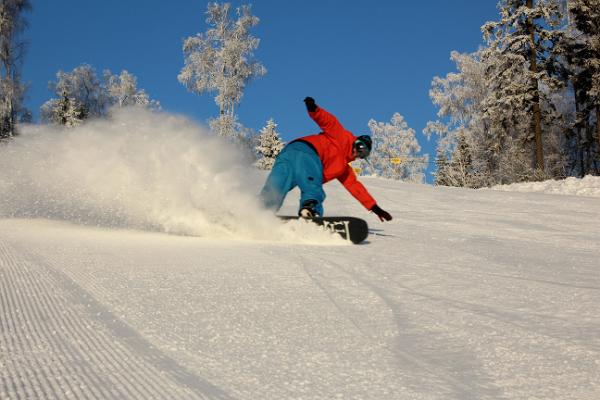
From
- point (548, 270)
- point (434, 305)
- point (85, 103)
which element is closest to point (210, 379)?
point (434, 305)

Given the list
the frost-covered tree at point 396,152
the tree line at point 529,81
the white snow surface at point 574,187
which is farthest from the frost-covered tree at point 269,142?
the white snow surface at point 574,187

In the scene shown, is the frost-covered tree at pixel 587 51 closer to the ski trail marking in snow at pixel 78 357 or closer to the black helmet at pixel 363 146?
the black helmet at pixel 363 146

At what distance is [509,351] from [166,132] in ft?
16.8

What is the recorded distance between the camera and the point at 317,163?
18.4 ft

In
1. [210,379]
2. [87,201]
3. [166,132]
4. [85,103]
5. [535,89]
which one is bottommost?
[210,379]

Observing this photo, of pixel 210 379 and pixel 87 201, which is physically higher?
pixel 87 201

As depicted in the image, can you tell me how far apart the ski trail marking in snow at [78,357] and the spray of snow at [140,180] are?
9.48 ft

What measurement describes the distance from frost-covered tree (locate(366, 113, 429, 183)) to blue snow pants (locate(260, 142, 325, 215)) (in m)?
47.0

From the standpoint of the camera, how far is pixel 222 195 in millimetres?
5176

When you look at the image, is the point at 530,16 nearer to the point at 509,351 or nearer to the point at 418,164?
the point at 509,351

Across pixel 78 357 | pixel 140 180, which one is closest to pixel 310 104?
pixel 140 180

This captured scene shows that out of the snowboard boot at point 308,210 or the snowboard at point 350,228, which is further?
the snowboard boot at point 308,210

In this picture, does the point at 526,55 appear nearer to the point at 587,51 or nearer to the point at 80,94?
the point at 587,51

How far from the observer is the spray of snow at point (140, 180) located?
5.12 m
